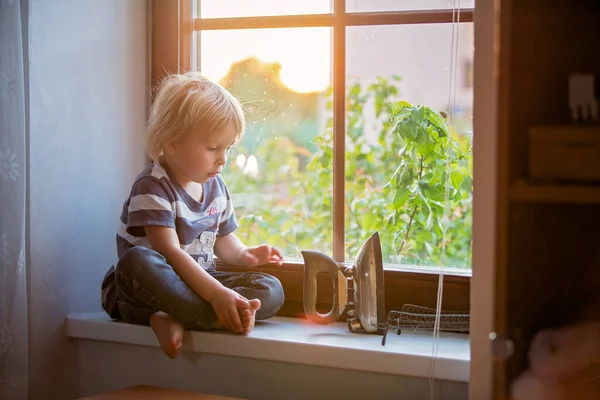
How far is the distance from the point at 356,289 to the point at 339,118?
0.37 metres

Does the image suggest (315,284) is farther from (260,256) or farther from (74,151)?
(74,151)

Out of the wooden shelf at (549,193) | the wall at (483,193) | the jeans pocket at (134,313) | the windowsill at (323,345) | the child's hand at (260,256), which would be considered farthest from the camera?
the child's hand at (260,256)

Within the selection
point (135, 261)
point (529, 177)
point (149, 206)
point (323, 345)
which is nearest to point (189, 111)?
point (149, 206)

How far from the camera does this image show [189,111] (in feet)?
4.62

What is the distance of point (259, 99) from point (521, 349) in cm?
95

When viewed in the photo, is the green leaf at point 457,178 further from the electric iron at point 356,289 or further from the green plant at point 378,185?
the electric iron at point 356,289

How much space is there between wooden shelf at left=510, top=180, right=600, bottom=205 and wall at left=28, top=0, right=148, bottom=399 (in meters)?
0.98

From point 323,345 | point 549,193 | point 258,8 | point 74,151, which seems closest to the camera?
point 549,193

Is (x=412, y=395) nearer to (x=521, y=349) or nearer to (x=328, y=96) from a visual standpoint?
(x=521, y=349)

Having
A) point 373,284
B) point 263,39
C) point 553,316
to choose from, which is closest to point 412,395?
point 373,284

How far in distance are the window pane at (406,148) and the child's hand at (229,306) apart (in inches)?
11.9

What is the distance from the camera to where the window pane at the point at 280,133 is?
5.04 feet

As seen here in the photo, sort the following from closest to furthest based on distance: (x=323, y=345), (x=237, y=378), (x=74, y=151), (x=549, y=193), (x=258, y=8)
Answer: (x=549, y=193), (x=323, y=345), (x=237, y=378), (x=74, y=151), (x=258, y=8)

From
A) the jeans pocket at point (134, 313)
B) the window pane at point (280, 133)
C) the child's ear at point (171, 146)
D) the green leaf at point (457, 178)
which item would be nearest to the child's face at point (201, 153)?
the child's ear at point (171, 146)
